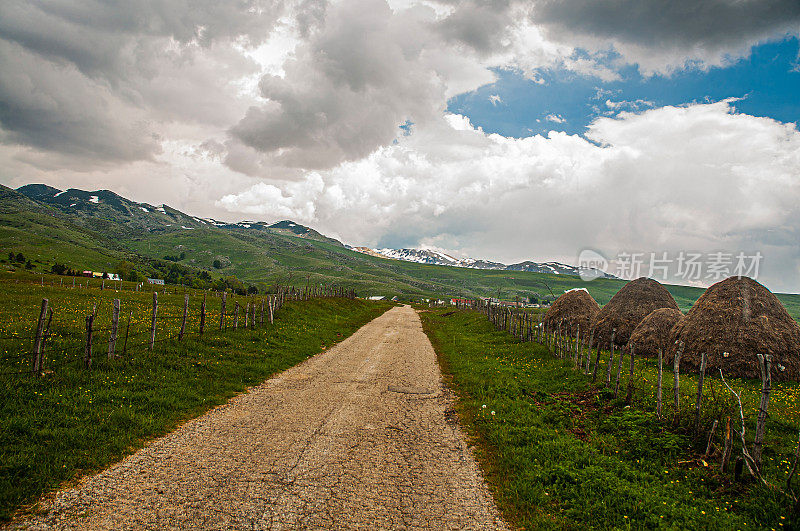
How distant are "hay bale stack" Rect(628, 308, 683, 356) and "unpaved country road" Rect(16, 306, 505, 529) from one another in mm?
19427

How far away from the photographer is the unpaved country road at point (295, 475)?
21.3 feet

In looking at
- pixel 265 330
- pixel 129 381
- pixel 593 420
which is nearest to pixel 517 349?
pixel 593 420

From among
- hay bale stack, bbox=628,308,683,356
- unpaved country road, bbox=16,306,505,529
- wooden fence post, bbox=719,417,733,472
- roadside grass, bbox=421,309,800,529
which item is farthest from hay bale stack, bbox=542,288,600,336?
wooden fence post, bbox=719,417,733,472

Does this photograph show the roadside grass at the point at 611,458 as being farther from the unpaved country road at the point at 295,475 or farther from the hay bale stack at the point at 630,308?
the hay bale stack at the point at 630,308

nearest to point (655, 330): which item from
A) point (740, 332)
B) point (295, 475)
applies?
point (740, 332)

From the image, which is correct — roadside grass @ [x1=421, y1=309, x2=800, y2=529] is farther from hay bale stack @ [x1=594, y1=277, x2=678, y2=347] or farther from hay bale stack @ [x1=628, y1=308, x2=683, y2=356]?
hay bale stack @ [x1=594, y1=277, x2=678, y2=347]

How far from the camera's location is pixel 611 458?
9.54 m

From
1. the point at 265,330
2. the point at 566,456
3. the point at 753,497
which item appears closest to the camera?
the point at 753,497

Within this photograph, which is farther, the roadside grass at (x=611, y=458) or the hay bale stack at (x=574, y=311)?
the hay bale stack at (x=574, y=311)

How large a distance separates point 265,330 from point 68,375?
13.2 m

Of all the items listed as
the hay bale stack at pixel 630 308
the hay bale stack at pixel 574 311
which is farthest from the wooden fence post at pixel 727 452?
the hay bale stack at pixel 574 311

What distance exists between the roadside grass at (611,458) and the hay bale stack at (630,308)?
44.4ft

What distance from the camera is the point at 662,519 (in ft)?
23.8

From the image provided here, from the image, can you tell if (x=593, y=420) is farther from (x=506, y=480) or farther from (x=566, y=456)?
(x=506, y=480)
